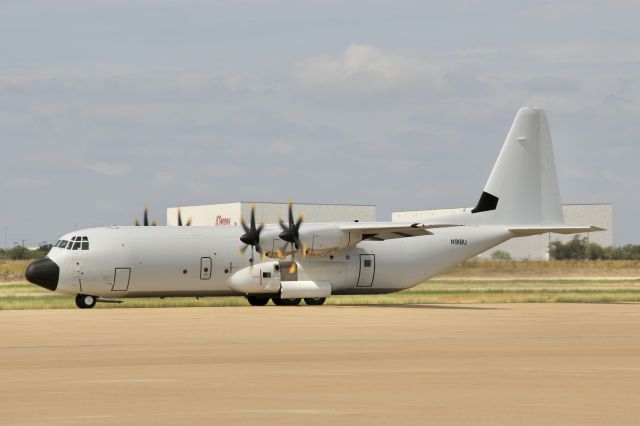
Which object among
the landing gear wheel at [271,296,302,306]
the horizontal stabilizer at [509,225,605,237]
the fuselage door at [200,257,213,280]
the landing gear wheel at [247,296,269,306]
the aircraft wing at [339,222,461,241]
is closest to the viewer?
the aircraft wing at [339,222,461,241]

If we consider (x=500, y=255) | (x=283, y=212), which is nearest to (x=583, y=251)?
A: (x=500, y=255)

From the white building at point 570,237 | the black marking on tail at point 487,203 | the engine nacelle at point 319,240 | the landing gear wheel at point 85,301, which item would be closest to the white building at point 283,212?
the white building at point 570,237

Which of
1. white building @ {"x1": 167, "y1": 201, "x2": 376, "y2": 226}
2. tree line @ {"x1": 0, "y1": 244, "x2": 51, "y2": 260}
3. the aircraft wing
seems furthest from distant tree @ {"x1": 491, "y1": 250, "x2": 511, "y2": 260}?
the aircraft wing

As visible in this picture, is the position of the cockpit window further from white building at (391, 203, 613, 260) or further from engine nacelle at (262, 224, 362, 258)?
white building at (391, 203, 613, 260)

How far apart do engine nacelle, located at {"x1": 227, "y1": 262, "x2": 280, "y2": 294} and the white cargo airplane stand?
0.04m

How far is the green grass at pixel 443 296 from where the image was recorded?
4462 centimetres

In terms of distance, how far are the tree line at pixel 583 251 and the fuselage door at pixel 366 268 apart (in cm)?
6019

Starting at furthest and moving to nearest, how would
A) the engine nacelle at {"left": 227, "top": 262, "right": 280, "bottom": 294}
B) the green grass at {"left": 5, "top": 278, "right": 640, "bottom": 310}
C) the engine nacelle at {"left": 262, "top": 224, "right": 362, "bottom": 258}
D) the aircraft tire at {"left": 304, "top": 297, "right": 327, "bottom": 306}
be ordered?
the green grass at {"left": 5, "top": 278, "right": 640, "bottom": 310} < the aircraft tire at {"left": 304, "top": 297, "right": 327, "bottom": 306} < the engine nacelle at {"left": 262, "top": 224, "right": 362, "bottom": 258} < the engine nacelle at {"left": 227, "top": 262, "right": 280, "bottom": 294}

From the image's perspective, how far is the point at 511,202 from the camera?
46.2 meters

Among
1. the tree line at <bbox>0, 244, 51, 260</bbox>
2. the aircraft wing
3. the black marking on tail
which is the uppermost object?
the black marking on tail

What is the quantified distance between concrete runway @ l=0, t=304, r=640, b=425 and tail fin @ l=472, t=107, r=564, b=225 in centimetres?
1359

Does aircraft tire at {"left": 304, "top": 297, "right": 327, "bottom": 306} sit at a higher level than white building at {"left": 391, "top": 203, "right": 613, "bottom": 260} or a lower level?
lower

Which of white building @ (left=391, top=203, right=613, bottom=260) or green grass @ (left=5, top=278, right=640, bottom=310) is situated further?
white building @ (left=391, top=203, right=613, bottom=260)

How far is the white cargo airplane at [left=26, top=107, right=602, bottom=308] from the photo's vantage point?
40.5 m
